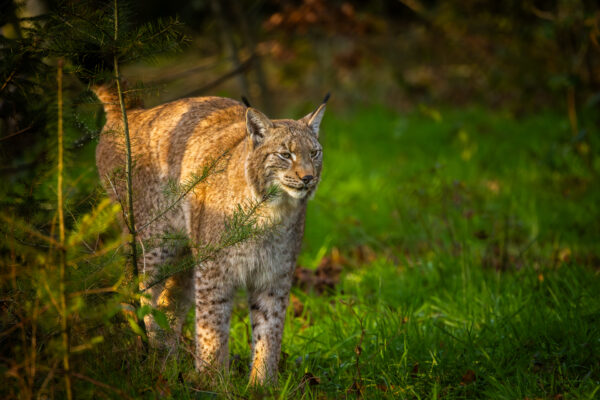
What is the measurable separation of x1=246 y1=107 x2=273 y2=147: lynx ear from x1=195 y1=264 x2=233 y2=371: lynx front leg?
826 mm

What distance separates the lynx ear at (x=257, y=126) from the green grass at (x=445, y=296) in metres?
1.17

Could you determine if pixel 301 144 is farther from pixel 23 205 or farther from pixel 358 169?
pixel 358 169

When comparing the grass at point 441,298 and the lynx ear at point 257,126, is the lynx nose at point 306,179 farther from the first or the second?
the grass at point 441,298

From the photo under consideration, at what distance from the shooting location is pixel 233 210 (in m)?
3.52

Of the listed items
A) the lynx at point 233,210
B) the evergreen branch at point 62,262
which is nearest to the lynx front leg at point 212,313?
the lynx at point 233,210

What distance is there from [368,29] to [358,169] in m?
2.06

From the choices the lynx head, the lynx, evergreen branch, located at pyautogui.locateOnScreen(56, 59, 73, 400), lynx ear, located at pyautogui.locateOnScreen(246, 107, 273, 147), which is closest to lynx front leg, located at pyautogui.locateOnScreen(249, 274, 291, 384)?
the lynx

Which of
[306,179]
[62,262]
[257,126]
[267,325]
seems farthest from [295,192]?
[62,262]

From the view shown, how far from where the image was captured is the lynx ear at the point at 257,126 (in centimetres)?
375

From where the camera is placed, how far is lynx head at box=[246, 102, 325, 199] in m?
3.60

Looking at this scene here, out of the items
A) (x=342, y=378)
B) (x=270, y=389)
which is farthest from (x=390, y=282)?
(x=270, y=389)

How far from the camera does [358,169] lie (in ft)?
26.1

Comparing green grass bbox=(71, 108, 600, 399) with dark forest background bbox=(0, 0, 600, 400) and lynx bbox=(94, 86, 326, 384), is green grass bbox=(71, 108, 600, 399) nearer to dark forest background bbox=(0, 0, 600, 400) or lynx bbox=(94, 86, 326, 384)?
dark forest background bbox=(0, 0, 600, 400)

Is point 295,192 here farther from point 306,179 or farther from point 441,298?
point 441,298
